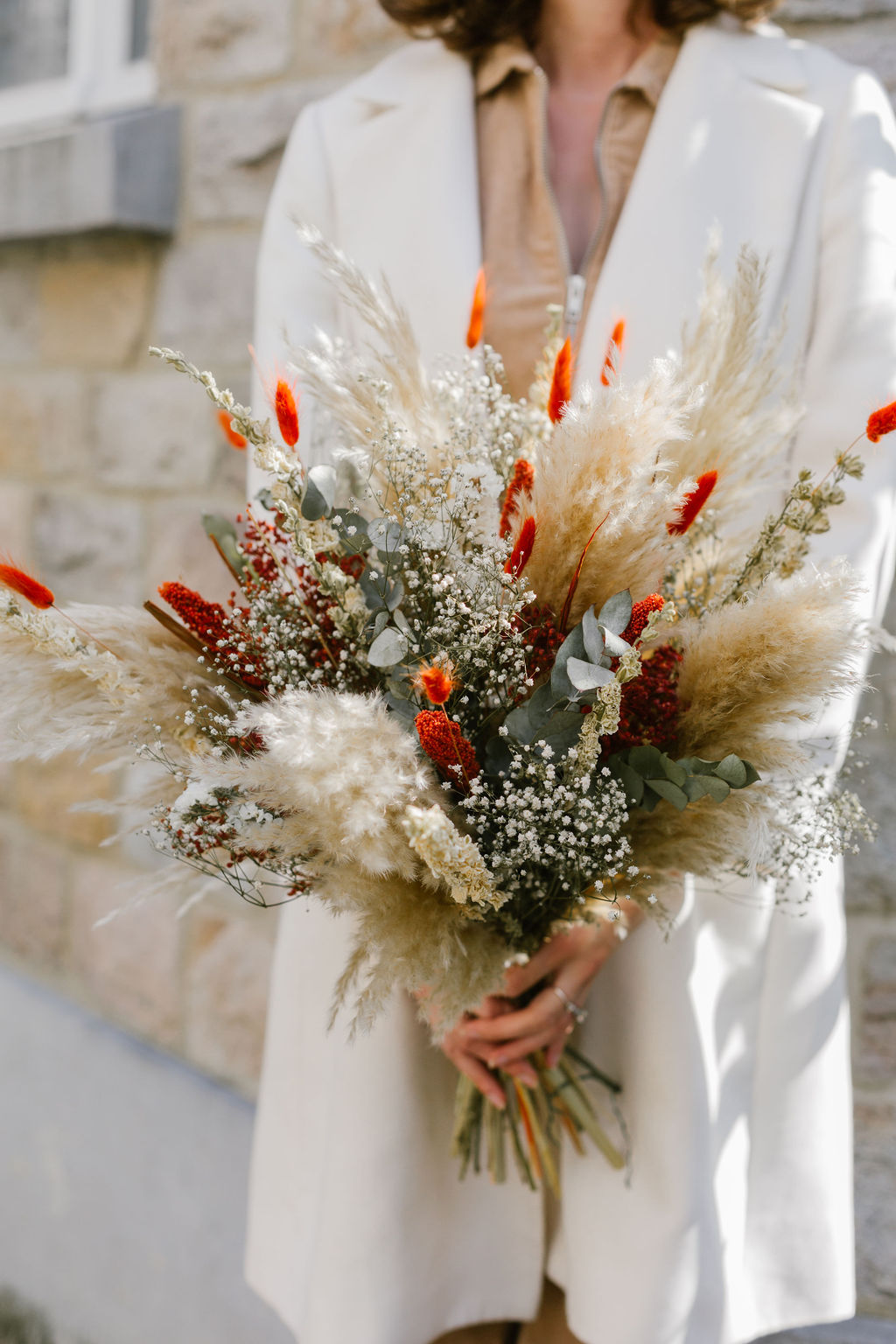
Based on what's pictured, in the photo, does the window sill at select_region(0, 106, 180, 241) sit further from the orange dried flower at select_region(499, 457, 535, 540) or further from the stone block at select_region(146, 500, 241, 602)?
the orange dried flower at select_region(499, 457, 535, 540)

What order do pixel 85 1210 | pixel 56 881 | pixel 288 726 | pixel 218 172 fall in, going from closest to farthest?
pixel 288 726
pixel 218 172
pixel 85 1210
pixel 56 881

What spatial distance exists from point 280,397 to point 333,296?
2.06 ft

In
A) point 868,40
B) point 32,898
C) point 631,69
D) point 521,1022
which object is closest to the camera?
point 521,1022

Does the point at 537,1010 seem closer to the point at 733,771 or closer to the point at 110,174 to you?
the point at 733,771

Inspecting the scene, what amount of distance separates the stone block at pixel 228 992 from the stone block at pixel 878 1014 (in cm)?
104

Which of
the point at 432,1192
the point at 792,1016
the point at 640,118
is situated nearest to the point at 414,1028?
the point at 432,1192

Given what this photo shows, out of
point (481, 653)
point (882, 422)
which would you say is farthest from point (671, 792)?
point (882, 422)

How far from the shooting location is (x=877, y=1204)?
1559 millimetres

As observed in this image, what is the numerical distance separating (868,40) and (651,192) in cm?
56

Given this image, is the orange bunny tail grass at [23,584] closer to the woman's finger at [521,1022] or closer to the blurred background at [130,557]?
the woman's finger at [521,1022]

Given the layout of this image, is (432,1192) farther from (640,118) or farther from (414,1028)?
(640,118)

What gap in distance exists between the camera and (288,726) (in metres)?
0.59

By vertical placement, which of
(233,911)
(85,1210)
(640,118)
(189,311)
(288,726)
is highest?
(640,118)

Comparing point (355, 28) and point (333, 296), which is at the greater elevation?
point (355, 28)
